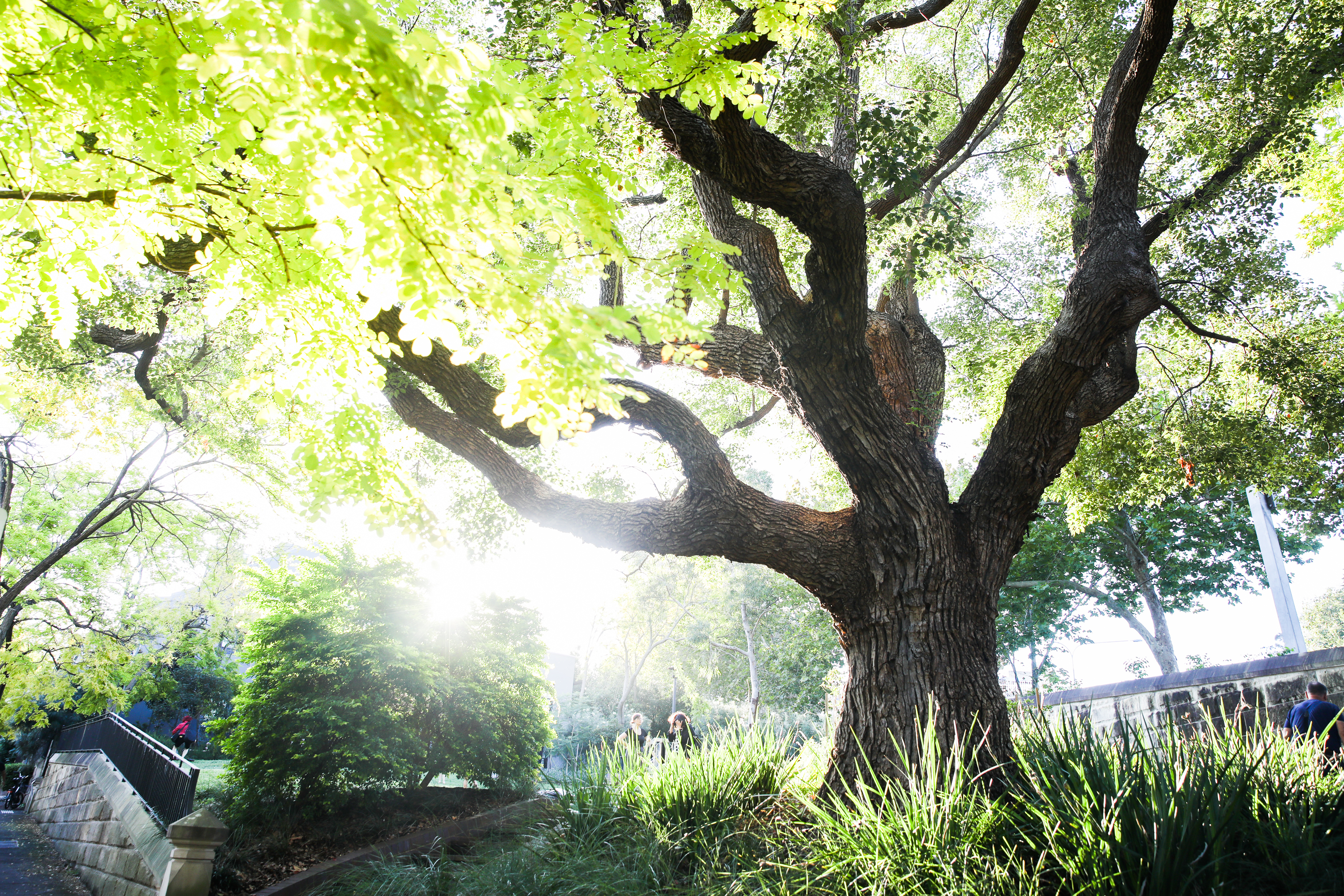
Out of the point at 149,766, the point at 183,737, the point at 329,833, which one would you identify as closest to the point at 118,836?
the point at 149,766

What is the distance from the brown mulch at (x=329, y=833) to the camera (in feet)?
18.6

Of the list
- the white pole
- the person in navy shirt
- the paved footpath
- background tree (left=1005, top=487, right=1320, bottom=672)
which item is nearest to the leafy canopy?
the person in navy shirt

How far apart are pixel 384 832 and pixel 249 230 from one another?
6.00 meters

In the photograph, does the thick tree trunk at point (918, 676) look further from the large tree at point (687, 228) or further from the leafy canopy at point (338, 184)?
the leafy canopy at point (338, 184)

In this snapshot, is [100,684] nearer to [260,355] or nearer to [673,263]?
[260,355]

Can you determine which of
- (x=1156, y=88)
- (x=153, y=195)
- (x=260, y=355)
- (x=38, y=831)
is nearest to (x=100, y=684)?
(x=38, y=831)

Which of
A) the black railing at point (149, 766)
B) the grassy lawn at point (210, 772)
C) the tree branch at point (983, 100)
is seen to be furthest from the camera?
the grassy lawn at point (210, 772)

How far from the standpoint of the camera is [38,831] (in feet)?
39.4

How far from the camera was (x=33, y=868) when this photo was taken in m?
8.45

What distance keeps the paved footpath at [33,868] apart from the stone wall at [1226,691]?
33.9 ft

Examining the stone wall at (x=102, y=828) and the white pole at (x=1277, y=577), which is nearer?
the stone wall at (x=102, y=828)

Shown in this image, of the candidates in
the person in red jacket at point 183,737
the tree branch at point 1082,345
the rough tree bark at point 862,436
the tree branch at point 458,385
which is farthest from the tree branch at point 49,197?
the person in red jacket at point 183,737

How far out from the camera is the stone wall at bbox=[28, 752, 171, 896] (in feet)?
19.8

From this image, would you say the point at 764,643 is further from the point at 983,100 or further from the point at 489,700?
the point at 983,100
